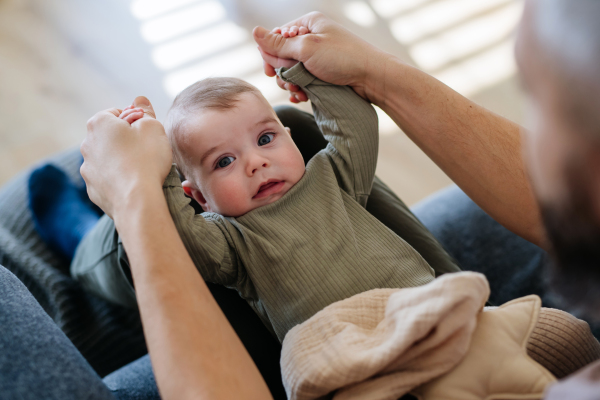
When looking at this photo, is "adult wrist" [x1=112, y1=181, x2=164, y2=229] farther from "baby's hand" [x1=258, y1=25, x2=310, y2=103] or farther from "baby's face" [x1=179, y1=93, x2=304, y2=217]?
"baby's hand" [x1=258, y1=25, x2=310, y2=103]

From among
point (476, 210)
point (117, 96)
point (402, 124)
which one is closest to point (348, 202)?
point (402, 124)

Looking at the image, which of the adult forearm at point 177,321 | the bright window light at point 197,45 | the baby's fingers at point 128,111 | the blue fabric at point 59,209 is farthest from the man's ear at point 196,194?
the bright window light at point 197,45

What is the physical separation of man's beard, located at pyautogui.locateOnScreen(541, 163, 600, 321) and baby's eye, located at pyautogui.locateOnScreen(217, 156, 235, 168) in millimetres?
589

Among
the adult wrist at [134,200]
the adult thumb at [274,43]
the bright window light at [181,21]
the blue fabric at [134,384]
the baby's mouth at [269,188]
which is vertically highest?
the bright window light at [181,21]

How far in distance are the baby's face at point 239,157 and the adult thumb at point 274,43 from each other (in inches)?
4.9

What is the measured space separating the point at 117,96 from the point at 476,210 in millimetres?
1899

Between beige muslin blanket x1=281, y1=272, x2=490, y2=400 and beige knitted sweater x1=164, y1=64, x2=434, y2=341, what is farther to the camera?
beige knitted sweater x1=164, y1=64, x2=434, y2=341

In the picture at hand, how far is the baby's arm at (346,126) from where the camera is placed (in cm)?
100

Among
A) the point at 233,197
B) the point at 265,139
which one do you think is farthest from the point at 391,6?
the point at 233,197

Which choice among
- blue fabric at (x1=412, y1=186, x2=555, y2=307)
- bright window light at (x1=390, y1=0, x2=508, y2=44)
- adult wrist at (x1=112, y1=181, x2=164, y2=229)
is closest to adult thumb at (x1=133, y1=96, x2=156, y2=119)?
adult wrist at (x1=112, y1=181, x2=164, y2=229)

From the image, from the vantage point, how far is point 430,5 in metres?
2.70

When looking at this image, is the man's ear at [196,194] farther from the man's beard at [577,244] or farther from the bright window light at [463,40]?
the bright window light at [463,40]

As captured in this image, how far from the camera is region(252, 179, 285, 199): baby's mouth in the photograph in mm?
967

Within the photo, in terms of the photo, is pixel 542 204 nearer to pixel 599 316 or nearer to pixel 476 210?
pixel 599 316
